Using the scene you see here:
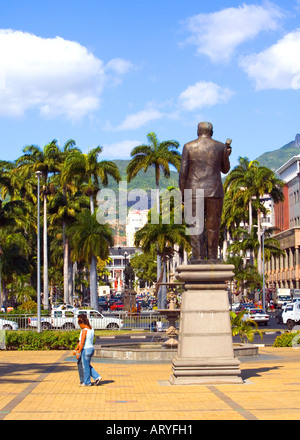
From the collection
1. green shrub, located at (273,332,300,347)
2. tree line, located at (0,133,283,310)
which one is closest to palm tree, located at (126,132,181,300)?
tree line, located at (0,133,283,310)

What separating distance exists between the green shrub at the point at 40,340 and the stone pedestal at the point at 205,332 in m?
12.3

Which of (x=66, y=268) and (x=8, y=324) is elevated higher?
(x=66, y=268)

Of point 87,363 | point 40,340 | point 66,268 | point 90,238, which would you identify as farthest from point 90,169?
point 87,363

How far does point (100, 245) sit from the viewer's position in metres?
53.3

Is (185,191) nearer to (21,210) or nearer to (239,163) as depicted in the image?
(21,210)

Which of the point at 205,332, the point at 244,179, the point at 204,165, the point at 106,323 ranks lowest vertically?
the point at 106,323

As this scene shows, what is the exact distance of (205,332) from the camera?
1387 centimetres

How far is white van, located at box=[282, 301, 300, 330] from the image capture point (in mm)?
42375

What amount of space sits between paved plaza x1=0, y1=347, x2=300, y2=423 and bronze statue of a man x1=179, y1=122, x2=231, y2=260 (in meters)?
2.95

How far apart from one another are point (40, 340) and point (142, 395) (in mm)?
13906

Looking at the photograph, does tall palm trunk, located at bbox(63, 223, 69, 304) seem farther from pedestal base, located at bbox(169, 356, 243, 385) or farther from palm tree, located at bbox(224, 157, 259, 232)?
pedestal base, located at bbox(169, 356, 243, 385)

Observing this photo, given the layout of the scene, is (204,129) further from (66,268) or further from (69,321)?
(66,268)
